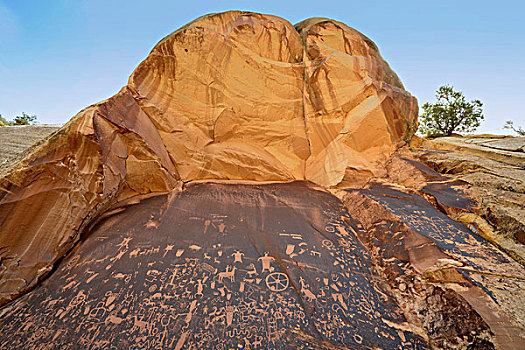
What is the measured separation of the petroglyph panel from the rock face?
1 centimetres

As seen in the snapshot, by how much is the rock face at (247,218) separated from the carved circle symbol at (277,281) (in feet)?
0.07

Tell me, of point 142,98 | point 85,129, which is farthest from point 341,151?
point 85,129

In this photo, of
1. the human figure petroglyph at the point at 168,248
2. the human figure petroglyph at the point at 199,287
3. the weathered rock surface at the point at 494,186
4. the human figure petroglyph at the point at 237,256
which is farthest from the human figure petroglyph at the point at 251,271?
the weathered rock surface at the point at 494,186

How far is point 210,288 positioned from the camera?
7.66 feet

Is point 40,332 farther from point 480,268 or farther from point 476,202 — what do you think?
point 476,202

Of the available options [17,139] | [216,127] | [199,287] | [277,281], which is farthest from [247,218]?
[17,139]

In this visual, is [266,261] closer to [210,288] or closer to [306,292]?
[306,292]

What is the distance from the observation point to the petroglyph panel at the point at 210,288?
199cm

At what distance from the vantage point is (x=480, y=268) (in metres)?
2.39

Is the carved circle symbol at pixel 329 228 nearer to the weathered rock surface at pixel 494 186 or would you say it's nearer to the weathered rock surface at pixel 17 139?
the weathered rock surface at pixel 494 186

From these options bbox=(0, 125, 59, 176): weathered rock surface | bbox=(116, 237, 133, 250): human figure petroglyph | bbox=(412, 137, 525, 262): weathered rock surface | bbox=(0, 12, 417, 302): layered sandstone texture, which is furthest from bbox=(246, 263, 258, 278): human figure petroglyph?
bbox=(0, 125, 59, 176): weathered rock surface

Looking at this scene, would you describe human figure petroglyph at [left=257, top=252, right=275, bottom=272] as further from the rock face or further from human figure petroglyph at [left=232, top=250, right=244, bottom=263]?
human figure petroglyph at [left=232, top=250, right=244, bottom=263]

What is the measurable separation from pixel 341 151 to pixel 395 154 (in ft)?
4.51

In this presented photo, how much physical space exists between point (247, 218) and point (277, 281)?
96cm
